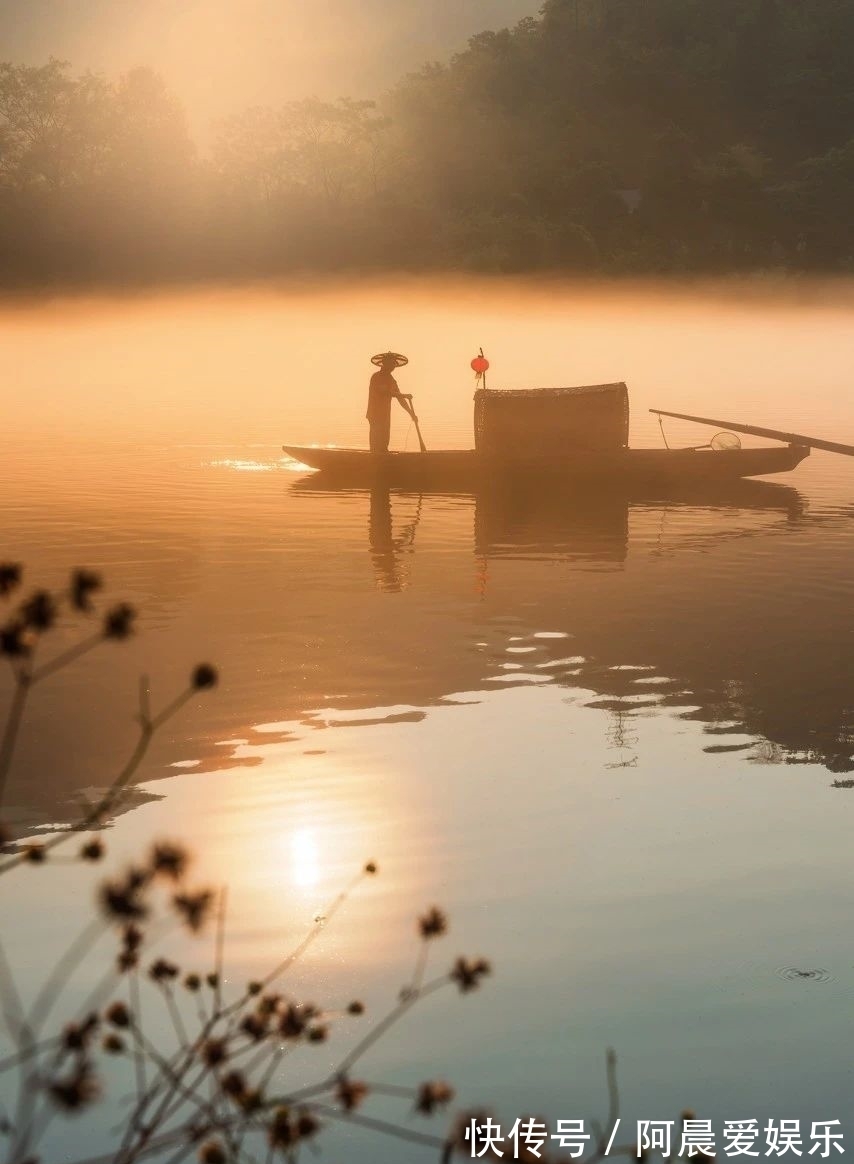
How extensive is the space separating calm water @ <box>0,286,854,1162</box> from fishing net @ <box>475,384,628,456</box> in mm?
1189

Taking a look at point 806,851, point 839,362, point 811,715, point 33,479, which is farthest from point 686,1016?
point 839,362

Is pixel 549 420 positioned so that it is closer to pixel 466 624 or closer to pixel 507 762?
pixel 466 624

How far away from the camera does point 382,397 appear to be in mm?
27266

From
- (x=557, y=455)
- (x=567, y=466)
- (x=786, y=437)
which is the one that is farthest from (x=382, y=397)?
(x=786, y=437)

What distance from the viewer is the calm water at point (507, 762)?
23.3ft

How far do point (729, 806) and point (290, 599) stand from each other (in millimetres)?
8433

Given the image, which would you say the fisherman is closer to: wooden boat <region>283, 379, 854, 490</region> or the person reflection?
wooden boat <region>283, 379, 854, 490</region>

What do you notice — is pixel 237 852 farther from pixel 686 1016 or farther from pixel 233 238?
pixel 233 238

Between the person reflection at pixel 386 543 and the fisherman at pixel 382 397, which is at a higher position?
the fisherman at pixel 382 397

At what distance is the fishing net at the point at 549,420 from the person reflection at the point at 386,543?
5.79 feet

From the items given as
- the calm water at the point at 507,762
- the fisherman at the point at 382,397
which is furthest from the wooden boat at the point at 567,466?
the calm water at the point at 507,762

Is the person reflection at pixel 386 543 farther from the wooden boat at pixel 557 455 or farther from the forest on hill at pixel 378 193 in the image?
the forest on hill at pixel 378 193

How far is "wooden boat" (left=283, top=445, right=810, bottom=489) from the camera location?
28.1 metres

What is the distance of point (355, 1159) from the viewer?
5.95 meters
